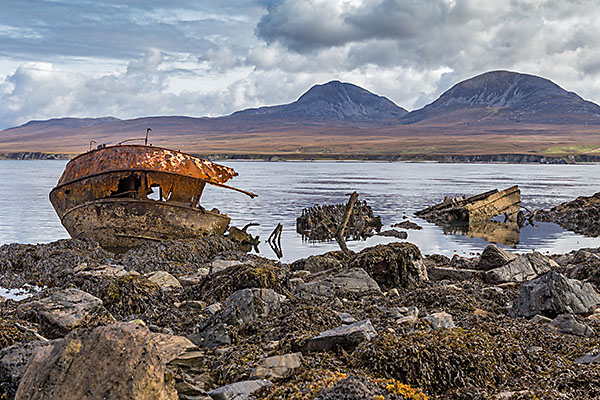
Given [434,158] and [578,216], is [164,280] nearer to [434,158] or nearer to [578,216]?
[578,216]

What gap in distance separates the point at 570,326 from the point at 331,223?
51.4 ft

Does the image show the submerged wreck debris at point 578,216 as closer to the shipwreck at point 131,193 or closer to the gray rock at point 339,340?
the shipwreck at point 131,193

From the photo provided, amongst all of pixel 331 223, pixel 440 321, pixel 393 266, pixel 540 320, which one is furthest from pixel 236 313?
pixel 331 223

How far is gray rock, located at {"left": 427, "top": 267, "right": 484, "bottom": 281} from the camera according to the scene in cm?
1028

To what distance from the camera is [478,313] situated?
7.40m

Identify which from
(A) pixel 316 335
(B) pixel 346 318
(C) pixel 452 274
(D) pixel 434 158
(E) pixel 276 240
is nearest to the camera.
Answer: (A) pixel 316 335

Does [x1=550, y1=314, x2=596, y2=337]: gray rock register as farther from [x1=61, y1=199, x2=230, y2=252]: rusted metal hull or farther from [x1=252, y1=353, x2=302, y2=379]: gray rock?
[x1=61, y1=199, x2=230, y2=252]: rusted metal hull

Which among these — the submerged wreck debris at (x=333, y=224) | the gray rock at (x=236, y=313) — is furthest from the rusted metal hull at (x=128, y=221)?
the gray rock at (x=236, y=313)

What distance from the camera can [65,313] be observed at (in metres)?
6.19

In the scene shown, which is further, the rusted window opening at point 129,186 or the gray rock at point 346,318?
the rusted window opening at point 129,186

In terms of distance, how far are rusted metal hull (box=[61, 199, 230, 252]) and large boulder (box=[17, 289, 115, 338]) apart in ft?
24.3

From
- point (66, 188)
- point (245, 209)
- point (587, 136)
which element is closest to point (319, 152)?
point (587, 136)

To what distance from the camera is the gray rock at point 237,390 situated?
421cm

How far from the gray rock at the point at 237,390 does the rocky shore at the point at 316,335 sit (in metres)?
0.01
